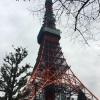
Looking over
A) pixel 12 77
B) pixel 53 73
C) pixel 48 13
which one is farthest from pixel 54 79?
pixel 48 13

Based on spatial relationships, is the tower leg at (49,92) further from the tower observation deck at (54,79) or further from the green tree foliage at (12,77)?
the green tree foliage at (12,77)

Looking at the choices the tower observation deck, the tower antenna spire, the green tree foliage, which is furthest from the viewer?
the tower observation deck

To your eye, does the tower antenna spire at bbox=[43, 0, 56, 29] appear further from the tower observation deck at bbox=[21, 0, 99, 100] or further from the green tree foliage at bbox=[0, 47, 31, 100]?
the tower observation deck at bbox=[21, 0, 99, 100]

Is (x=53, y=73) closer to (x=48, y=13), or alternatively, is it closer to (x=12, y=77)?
(x=12, y=77)

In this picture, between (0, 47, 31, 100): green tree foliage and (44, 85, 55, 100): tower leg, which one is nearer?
(0, 47, 31, 100): green tree foliage

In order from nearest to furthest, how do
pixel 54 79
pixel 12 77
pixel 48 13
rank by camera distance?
pixel 48 13 → pixel 12 77 → pixel 54 79

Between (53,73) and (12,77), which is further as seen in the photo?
(53,73)

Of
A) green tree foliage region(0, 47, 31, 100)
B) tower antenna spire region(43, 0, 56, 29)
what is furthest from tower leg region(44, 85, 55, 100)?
tower antenna spire region(43, 0, 56, 29)

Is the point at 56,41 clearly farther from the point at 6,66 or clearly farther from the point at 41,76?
the point at 6,66

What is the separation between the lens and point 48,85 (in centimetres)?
4566

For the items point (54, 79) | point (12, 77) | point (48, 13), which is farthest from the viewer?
point (54, 79)

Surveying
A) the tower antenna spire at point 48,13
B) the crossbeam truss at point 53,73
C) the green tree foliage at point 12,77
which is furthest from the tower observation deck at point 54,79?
the tower antenna spire at point 48,13

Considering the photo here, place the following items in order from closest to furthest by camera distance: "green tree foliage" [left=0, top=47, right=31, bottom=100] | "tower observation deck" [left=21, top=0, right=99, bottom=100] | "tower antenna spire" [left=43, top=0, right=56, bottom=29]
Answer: "tower antenna spire" [left=43, top=0, right=56, bottom=29] → "green tree foliage" [left=0, top=47, right=31, bottom=100] → "tower observation deck" [left=21, top=0, right=99, bottom=100]

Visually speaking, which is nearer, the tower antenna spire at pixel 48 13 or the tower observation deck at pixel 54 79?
the tower antenna spire at pixel 48 13
